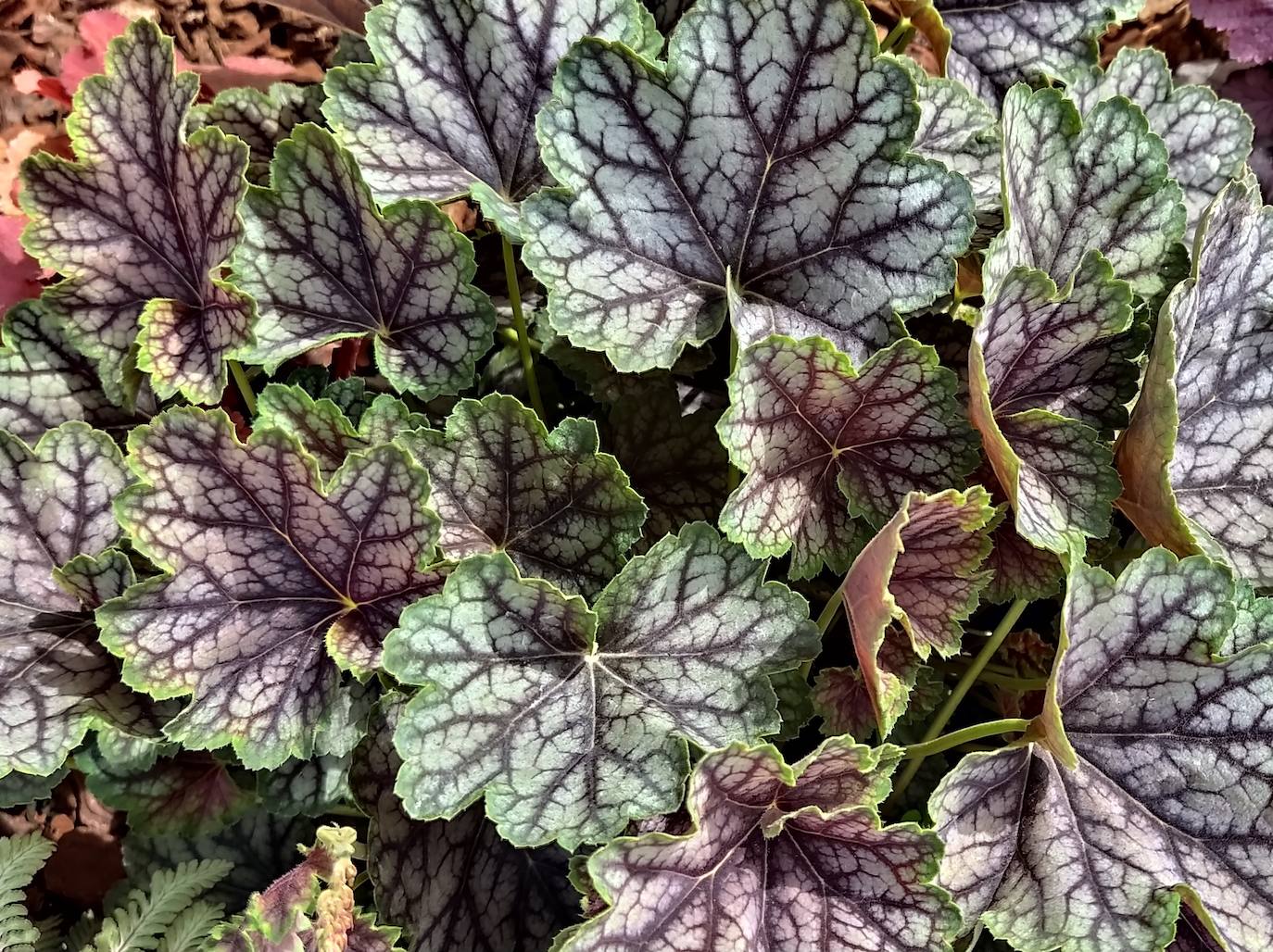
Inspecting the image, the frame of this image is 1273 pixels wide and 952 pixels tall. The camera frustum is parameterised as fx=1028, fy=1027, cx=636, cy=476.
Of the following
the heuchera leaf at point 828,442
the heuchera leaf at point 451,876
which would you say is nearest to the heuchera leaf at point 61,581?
the heuchera leaf at point 451,876

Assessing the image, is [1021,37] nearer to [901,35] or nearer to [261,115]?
[901,35]

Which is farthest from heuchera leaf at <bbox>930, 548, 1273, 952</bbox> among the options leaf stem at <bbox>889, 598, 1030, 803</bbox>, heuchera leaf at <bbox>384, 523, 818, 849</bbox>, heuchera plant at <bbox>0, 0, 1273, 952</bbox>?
heuchera leaf at <bbox>384, 523, 818, 849</bbox>

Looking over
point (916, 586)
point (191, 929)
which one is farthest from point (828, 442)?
point (191, 929)

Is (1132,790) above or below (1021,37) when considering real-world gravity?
below

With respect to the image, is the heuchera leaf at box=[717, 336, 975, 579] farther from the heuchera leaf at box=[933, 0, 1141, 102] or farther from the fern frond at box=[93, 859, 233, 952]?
the fern frond at box=[93, 859, 233, 952]

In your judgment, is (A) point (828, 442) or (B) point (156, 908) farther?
(B) point (156, 908)

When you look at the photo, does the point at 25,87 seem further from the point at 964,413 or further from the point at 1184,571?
the point at 1184,571
